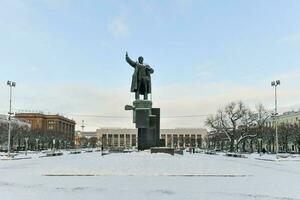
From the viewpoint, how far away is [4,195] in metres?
14.2

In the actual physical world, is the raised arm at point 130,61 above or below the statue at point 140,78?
above

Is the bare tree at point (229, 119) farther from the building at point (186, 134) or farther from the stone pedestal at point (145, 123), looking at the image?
the building at point (186, 134)

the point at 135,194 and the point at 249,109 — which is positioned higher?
the point at 249,109

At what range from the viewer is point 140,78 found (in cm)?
3922

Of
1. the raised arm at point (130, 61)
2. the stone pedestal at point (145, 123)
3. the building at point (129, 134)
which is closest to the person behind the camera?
the stone pedestal at point (145, 123)

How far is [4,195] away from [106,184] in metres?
4.67

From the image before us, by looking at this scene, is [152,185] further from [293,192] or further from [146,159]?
[146,159]

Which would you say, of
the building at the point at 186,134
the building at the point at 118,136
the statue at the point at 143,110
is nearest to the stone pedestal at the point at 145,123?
the statue at the point at 143,110

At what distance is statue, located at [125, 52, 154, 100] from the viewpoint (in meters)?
39.0

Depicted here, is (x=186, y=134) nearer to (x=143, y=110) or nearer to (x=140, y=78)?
(x=140, y=78)

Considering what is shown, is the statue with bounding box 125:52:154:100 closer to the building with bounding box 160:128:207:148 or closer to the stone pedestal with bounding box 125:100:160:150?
the stone pedestal with bounding box 125:100:160:150

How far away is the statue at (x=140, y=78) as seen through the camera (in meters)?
39.0

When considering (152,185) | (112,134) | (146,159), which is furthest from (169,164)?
(112,134)

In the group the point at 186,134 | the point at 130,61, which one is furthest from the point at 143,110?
the point at 186,134
